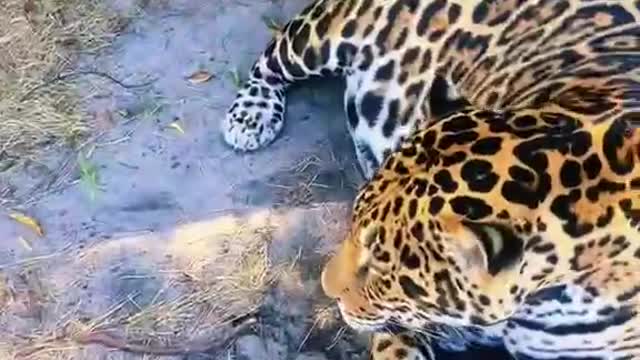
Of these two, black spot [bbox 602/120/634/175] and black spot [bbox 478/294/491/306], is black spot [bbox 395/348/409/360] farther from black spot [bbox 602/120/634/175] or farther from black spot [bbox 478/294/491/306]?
black spot [bbox 602/120/634/175]

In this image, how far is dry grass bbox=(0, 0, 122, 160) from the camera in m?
5.32

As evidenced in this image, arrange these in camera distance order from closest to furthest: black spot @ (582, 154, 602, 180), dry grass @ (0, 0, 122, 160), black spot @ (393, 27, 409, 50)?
black spot @ (582, 154, 602, 180) → black spot @ (393, 27, 409, 50) → dry grass @ (0, 0, 122, 160)

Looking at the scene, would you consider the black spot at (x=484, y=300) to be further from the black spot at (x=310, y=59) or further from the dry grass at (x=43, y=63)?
the dry grass at (x=43, y=63)

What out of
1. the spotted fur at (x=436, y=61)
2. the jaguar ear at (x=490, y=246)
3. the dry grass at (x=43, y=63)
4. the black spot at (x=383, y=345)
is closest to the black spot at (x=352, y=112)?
the spotted fur at (x=436, y=61)

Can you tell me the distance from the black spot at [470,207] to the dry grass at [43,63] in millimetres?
2395

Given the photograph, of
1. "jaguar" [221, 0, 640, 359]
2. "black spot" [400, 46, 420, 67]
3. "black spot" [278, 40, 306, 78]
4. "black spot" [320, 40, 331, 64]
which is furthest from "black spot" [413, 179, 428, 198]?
"black spot" [278, 40, 306, 78]

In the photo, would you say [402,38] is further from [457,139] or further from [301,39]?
[457,139]

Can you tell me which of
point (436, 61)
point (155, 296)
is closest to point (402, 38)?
point (436, 61)

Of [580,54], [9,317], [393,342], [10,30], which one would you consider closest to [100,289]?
[9,317]

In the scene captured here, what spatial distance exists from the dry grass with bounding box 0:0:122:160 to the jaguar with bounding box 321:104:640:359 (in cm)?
212

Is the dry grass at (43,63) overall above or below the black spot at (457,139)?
below

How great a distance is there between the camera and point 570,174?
333cm

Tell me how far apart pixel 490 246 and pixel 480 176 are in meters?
0.19

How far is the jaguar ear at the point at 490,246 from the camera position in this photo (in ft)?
10.6
